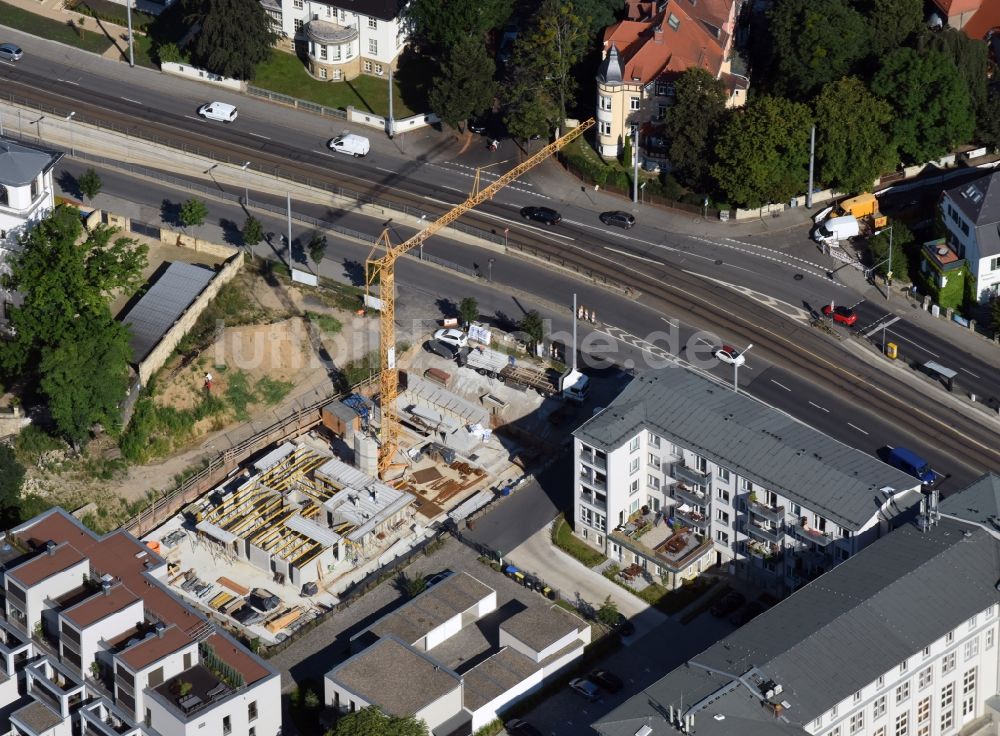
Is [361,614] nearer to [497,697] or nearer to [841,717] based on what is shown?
[497,697]

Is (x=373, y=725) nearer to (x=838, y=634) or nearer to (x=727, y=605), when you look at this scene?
(x=838, y=634)

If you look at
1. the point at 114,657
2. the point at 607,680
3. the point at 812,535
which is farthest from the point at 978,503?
the point at 114,657

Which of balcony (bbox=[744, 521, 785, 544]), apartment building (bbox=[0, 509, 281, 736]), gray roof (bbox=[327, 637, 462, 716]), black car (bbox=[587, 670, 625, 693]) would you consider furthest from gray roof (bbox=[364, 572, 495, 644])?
balcony (bbox=[744, 521, 785, 544])

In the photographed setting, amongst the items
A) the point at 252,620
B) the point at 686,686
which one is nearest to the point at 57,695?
the point at 252,620

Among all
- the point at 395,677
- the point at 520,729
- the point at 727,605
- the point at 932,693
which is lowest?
the point at 520,729

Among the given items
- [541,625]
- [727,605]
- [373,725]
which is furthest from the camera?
[727,605]

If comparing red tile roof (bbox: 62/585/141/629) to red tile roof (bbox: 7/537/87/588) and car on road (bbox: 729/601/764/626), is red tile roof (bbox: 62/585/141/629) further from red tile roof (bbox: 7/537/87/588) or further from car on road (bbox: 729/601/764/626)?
car on road (bbox: 729/601/764/626)
